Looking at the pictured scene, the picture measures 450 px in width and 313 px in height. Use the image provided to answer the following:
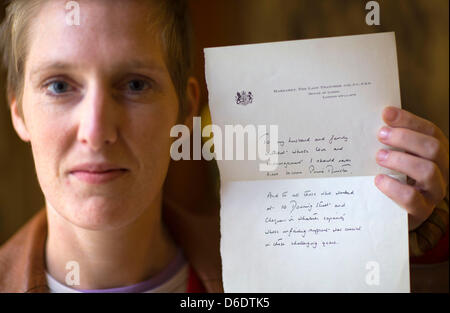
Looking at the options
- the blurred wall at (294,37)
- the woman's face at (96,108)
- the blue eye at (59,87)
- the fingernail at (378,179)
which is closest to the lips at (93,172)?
the woman's face at (96,108)

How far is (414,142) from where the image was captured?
649mm

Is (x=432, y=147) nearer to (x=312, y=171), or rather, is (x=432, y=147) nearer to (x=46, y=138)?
(x=312, y=171)

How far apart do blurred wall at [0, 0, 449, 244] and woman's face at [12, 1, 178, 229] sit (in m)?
0.18

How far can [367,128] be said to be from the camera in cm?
64

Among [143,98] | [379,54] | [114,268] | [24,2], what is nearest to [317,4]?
[379,54]

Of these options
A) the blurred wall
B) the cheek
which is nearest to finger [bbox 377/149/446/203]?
the blurred wall

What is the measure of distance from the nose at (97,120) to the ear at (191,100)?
0.56 feet

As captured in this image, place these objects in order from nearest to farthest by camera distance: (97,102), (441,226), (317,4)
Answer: (97,102), (441,226), (317,4)

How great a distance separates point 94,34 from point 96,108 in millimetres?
114

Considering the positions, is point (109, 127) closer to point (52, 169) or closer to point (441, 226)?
point (52, 169)

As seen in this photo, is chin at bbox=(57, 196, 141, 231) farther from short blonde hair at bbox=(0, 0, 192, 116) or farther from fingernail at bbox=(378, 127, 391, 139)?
fingernail at bbox=(378, 127, 391, 139)

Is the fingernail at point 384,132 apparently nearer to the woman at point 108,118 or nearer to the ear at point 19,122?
the woman at point 108,118

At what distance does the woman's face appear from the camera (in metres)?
0.63
